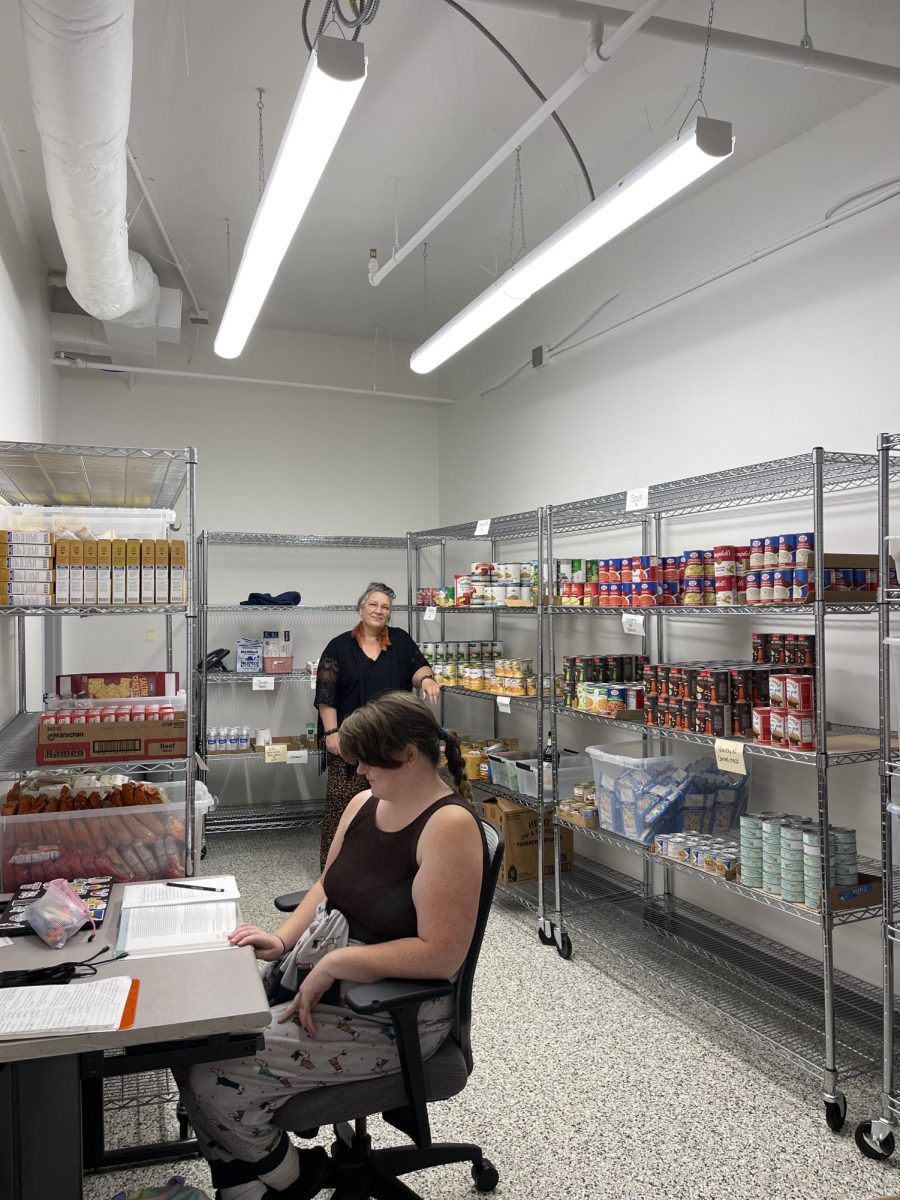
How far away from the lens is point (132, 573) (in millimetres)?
2537

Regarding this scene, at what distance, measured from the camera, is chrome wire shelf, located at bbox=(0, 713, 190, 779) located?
2.50 meters

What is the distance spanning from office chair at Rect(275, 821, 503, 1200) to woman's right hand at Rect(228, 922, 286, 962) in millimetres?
338

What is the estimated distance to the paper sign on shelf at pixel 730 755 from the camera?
289 cm

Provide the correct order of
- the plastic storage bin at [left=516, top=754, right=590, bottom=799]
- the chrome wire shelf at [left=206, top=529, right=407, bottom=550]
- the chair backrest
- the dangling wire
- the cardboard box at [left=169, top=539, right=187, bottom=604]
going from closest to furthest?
1. the chair backrest
2. the dangling wire
3. the cardboard box at [left=169, top=539, right=187, bottom=604]
4. the plastic storage bin at [left=516, top=754, right=590, bottom=799]
5. the chrome wire shelf at [left=206, top=529, right=407, bottom=550]

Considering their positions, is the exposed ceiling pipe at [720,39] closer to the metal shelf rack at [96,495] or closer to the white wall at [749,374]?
the white wall at [749,374]

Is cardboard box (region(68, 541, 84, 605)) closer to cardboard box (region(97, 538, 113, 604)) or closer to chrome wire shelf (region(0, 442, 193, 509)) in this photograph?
cardboard box (region(97, 538, 113, 604))

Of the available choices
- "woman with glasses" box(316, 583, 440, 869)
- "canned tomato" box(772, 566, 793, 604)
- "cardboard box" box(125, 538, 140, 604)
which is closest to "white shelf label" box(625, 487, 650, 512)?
"canned tomato" box(772, 566, 793, 604)

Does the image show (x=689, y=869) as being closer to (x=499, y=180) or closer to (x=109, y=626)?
(x=499, y=180)

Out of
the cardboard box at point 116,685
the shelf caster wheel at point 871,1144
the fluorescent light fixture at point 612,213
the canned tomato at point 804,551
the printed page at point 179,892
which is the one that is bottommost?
the shelf caster wheel at point 871,1144

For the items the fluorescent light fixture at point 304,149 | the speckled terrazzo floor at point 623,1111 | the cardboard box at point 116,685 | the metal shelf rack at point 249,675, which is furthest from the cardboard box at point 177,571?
the metal shelf rack at point 249,675

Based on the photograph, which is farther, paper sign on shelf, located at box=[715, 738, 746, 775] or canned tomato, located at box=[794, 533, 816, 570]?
paper sign on shelf, located at box=[715, 738, 746, 775]

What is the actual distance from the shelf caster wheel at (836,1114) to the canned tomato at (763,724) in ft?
3.51

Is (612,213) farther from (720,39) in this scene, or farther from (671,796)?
(671,796)

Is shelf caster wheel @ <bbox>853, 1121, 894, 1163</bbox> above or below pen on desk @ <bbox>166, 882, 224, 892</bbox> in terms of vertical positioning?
below
